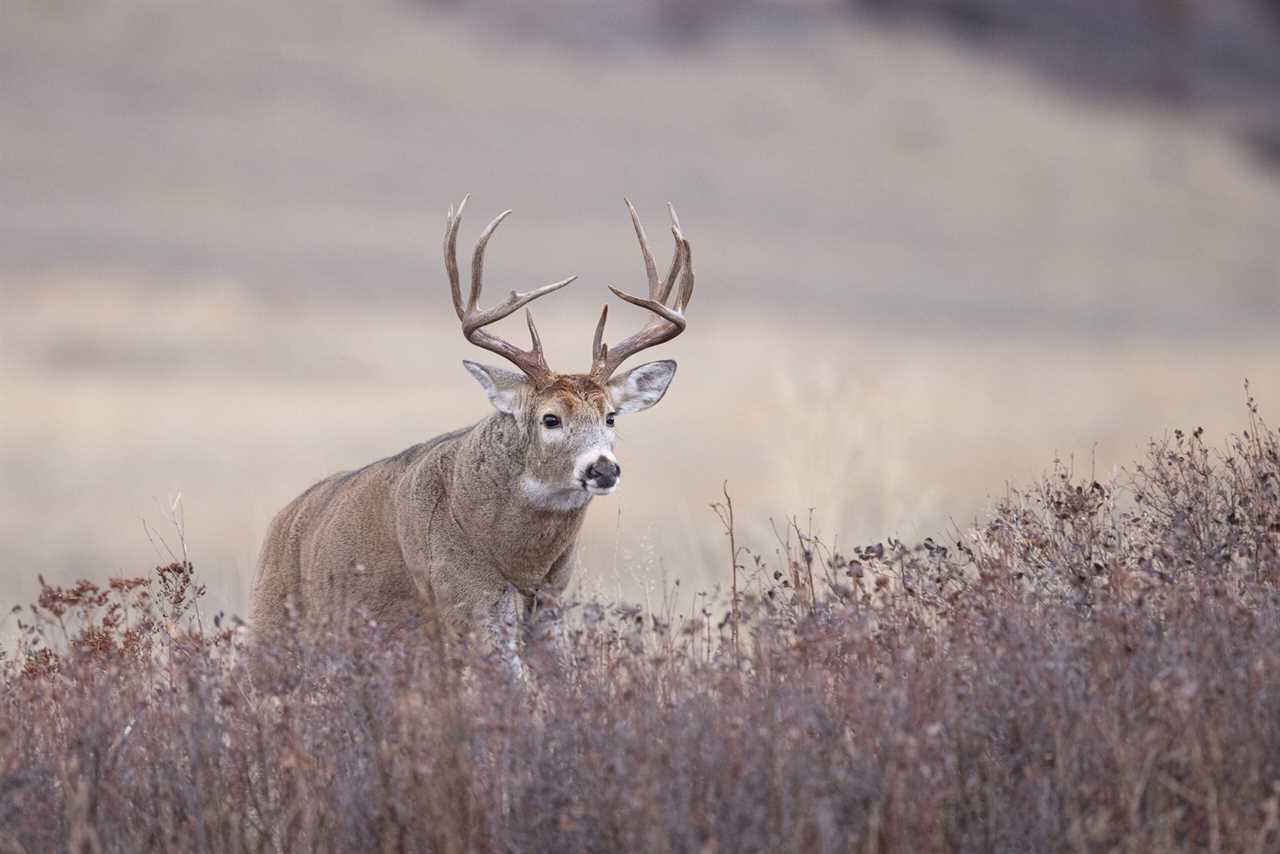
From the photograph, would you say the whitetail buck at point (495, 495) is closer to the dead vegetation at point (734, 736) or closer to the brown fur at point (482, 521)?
the brown fur at point (482, 521)

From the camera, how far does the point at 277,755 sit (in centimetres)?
582

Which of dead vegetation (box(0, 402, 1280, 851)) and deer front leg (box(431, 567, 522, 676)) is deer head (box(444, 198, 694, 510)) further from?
dead vegetation (box(0, 402, 1280, 851))

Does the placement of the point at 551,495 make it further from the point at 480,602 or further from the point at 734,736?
the point at 734,736

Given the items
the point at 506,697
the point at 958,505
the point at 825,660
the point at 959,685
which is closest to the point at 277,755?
the point at 506,697

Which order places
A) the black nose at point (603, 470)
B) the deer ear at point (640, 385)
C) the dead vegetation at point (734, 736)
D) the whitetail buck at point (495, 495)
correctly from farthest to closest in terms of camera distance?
the deer ear at point (640, 385), the whitetail buck at point (495, 495), the black nose at point (603, 470), the dead vegetation at point (734, 736)

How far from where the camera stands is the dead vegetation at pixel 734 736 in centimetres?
489

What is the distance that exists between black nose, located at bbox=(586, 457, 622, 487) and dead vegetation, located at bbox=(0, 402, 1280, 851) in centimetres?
215

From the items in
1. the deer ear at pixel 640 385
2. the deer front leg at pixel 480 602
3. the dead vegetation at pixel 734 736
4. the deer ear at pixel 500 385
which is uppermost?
the deer ear at pixel 640 385

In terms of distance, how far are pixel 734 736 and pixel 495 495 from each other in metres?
4.11

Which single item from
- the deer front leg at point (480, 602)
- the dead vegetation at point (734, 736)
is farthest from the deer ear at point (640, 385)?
the dead vegetation at point (734, 736)

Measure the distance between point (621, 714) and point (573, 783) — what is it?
289 mm

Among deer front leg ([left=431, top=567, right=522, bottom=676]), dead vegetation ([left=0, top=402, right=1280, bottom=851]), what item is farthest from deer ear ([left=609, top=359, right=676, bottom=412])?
dead vegetation ([left=0, top=402, right=1280, bottom=851])

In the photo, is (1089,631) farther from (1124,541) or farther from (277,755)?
(277,755)

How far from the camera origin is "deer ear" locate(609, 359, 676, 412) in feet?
31.3
